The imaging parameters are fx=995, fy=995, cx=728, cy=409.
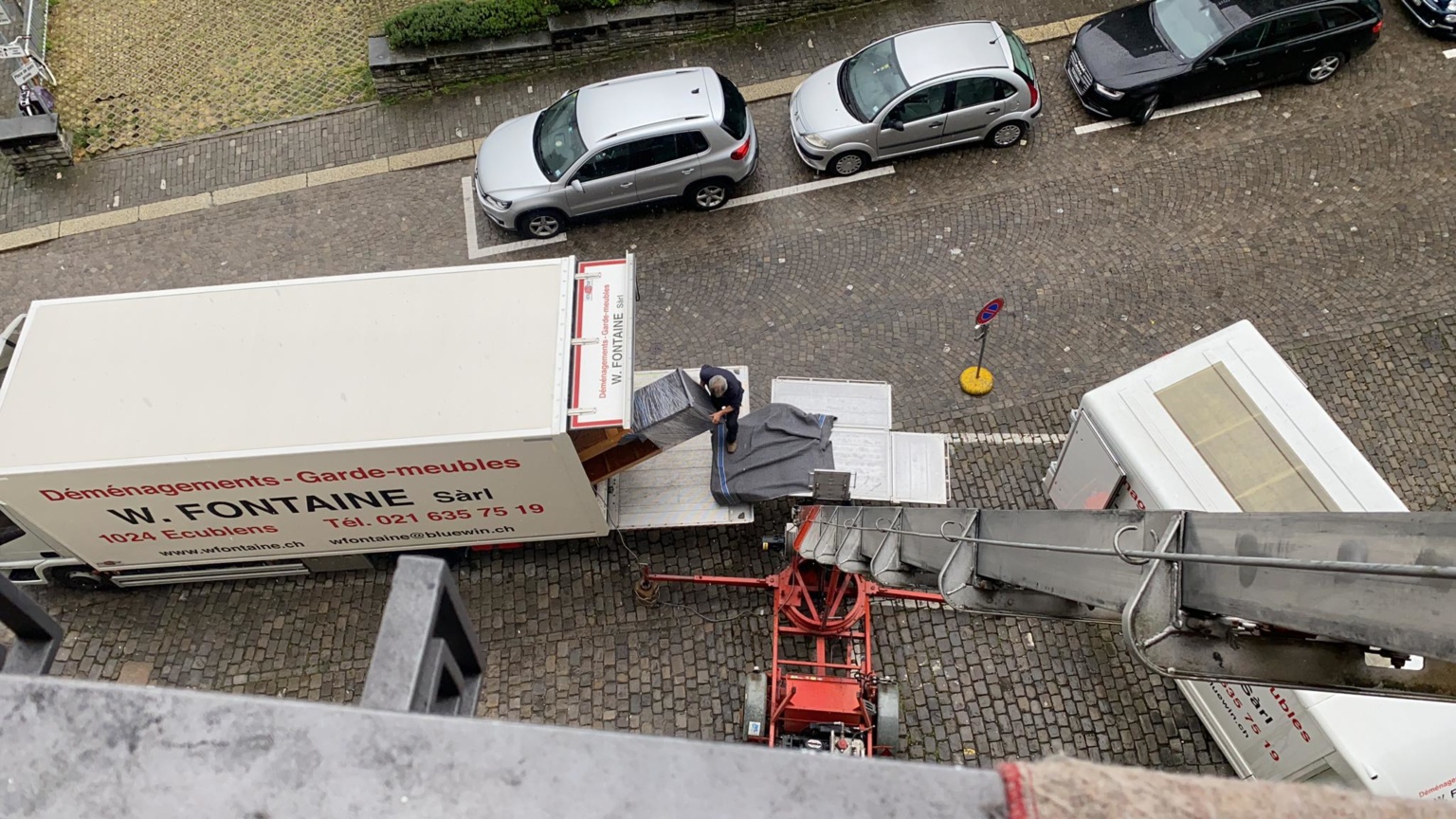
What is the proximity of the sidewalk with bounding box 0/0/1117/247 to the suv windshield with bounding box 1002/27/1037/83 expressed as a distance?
130 centimetres

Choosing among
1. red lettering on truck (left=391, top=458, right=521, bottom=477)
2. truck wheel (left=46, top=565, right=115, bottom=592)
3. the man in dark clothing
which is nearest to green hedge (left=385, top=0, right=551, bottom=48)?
the man in dark clothing

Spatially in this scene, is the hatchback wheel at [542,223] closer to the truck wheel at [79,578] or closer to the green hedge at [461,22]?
the green hedge at [461,22]

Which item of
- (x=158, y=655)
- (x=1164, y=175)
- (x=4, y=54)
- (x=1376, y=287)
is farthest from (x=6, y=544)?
(x=1376, y=287)

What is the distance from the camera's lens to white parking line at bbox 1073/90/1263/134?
1395 centimetres

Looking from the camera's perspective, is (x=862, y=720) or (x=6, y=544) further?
(x=6, y=544)

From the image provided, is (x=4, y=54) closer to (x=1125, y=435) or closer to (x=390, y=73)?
(x=390, y=73)

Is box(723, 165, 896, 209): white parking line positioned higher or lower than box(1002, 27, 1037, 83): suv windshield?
lower

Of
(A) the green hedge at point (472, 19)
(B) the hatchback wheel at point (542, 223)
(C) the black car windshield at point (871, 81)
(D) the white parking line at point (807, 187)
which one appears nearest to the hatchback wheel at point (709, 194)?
(D) the white parking line at point (807, 187)

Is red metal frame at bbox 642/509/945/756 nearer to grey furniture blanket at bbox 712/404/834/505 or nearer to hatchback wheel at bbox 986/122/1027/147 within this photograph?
grey furniture blanket at bbox 712/404/834/505

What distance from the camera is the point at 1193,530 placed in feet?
12.2

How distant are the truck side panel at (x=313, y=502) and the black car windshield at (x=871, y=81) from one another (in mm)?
6862

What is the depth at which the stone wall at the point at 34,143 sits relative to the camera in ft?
44.9

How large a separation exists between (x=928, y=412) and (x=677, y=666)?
410cm

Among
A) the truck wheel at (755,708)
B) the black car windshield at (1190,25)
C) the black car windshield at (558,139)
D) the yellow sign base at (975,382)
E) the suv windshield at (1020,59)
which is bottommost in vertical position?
the truck wheel at (755,708)
